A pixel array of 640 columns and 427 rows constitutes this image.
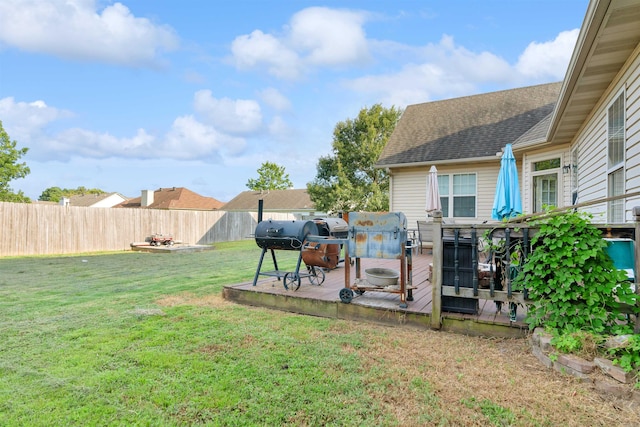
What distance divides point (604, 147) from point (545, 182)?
3951 mm

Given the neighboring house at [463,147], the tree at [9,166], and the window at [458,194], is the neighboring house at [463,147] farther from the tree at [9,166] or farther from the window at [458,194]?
the tree at [9,166]

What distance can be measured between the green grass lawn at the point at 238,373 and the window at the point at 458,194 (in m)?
7.96

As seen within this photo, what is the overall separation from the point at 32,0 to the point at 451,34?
13487mm

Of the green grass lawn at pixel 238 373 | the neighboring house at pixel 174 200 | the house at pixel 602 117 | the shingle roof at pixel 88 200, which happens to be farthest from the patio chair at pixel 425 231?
the shingle roof at pixel 88 200

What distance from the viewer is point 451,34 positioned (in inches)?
500

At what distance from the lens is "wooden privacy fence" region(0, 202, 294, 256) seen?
12625 millimetres

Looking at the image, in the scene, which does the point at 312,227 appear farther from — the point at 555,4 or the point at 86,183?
the point at 86,183

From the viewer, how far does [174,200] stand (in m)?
37.4

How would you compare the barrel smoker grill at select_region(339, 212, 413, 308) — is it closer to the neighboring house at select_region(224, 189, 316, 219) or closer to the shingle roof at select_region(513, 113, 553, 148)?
the shingle roof at select_region(513, 113, 553, 148)

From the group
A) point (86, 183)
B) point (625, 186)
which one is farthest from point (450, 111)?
point (86, 183)

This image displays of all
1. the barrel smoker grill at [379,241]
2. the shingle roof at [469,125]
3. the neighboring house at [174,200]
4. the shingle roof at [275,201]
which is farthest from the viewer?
the neighboring house at [174,200]

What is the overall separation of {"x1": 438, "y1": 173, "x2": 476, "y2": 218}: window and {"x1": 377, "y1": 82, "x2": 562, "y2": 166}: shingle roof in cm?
75

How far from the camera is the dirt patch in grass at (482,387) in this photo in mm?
2068

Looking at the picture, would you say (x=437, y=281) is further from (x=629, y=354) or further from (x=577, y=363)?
(x=629, y=354)
